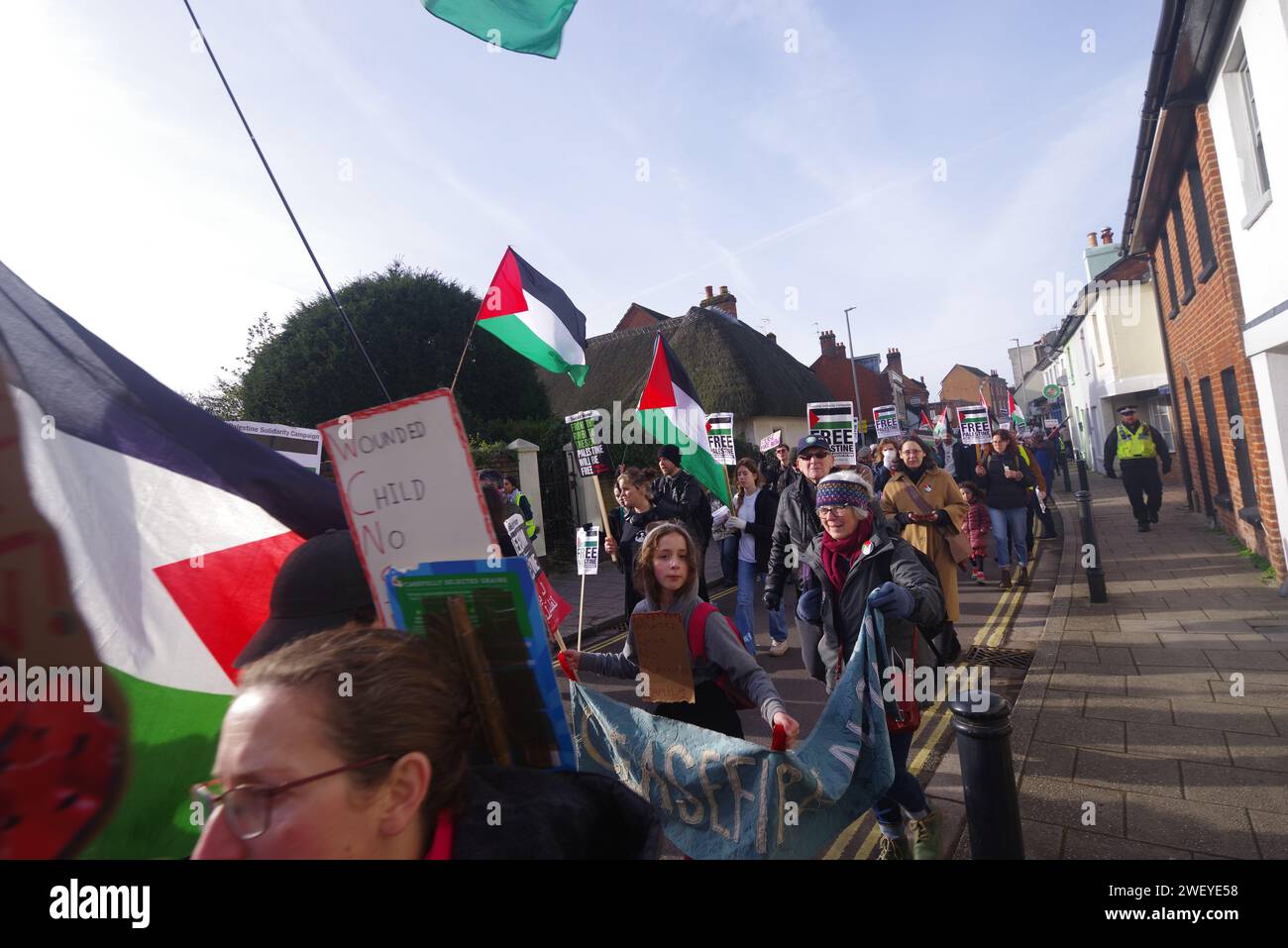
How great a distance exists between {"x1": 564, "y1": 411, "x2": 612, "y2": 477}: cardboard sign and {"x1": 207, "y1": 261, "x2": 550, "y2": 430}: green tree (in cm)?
797

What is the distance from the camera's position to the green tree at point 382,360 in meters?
15.7

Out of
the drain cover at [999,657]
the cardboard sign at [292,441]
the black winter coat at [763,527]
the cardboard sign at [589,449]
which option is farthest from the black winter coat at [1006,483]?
the cardboard sign at [292,441]

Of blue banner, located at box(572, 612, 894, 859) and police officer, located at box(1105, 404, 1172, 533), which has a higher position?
police officer, located at box(1105, 404, 1172, 533)

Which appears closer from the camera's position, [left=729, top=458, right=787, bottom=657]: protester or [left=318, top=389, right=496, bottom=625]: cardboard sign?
[left=318, top=389, right=496, bottom=625]: cardboard sign

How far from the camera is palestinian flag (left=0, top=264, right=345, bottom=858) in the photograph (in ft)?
4.94

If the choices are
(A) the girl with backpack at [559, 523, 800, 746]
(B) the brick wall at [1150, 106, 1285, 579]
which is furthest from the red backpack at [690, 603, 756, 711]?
(B) the brick wall at [1150, 106, 1285, 579]

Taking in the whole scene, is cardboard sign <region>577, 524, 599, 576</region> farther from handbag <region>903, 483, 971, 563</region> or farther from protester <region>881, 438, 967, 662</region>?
handbag <region>903, 483, 971, 563</region>

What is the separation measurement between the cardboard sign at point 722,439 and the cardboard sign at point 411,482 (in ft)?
21.2

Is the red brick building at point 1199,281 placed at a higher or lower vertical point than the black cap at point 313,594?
higher

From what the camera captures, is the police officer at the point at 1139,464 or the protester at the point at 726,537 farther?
the police officer at the point at 1139,464

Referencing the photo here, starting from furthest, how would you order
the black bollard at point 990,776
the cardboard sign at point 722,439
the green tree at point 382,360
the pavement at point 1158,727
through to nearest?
the green tree at point 382,360 → the cardboard sign at point 722,439 → the pavement at point 1158,727 → the black bollard at point 990,776

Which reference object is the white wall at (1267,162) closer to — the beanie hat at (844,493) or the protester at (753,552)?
the protester at (753,552)

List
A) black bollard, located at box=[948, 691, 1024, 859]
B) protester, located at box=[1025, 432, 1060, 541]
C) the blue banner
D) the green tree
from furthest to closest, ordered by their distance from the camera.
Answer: the green tree, protester, located at box=[1025, 432, 1060, 541], black bollard, located at box=[948, 691, 1024, 859], the blue banner

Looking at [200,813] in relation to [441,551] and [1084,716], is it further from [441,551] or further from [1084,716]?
[1084,716]
